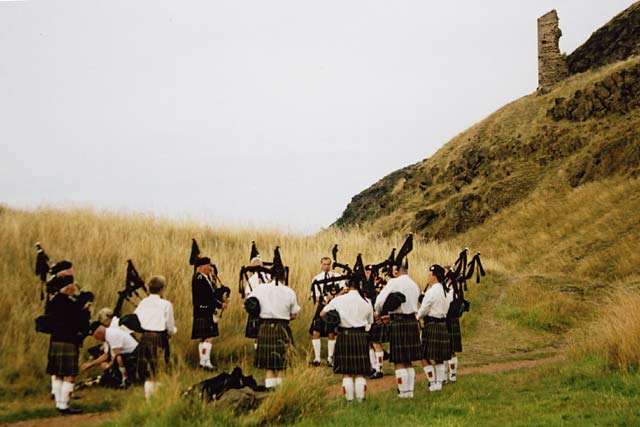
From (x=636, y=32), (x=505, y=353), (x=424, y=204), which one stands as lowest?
(x=505, y=353)

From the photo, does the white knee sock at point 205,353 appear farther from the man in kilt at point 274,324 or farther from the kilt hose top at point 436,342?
the kilt hose top at point 436,342

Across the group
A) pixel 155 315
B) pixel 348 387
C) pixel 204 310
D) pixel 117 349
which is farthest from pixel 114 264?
pixel 348 387

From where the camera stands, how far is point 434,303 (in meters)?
11.4

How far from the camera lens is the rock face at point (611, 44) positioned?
4853 centimetres

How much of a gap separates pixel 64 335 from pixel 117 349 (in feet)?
4.80

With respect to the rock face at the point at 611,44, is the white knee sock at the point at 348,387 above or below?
below

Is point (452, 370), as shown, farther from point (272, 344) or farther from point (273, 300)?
point (273, 300)

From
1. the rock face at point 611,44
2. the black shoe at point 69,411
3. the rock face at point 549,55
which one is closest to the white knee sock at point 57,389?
the black shoe at point 69,411

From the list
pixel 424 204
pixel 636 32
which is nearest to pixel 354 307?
pixel 424 204

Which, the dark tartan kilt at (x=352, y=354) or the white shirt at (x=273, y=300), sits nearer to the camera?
the dark tartan kilt at (x=352, y=354)

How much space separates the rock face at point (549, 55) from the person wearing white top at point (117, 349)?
4274 cm

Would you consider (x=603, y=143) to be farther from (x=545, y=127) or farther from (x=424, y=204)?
(x=424, y=204)

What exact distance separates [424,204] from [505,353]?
89.7 feet

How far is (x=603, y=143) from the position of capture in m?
36.2
